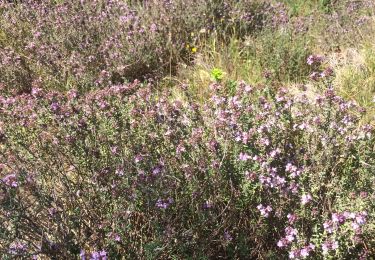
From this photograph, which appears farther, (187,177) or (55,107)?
(55,107)

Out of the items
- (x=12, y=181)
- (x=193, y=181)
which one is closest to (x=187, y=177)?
(x=193, y=181)

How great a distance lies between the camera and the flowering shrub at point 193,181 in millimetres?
2158

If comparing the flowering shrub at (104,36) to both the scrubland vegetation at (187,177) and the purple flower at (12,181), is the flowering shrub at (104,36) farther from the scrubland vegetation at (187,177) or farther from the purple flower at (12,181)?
the purple flower at (12,181)

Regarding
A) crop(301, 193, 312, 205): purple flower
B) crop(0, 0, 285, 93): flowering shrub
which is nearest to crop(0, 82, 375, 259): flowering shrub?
crop(301, 193, 312, 205): purple flower

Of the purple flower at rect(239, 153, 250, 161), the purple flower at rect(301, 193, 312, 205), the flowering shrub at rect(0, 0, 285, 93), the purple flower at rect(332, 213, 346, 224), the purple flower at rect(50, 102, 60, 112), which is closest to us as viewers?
the purple flower at rect(332, 213, 346, 224)

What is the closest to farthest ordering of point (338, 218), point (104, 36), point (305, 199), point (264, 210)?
point (338, 218), point (305, 199), point (264, 210), point (104, 36)

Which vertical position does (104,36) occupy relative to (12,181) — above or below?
below

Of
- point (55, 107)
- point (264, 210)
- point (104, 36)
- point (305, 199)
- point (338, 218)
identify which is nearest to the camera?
point (338, 218)

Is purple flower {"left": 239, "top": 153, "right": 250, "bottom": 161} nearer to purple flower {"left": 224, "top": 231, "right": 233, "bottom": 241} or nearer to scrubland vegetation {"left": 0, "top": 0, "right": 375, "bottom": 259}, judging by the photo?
scrubland vegetation {"left": 0, "top": 0, "right": 375, "bottom": 259}

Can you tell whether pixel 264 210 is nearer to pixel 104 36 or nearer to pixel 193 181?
pixel 193 181

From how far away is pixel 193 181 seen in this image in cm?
235

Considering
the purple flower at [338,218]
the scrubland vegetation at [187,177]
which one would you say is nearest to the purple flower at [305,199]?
the scrubland vegetation at [187,177]

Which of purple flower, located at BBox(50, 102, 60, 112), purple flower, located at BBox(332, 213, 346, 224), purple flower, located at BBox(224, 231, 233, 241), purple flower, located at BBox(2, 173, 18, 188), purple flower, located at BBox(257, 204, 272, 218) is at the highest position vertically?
purple flower, located at BBox(50, 102, 60, 112)

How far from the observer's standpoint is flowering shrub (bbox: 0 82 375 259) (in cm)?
216
